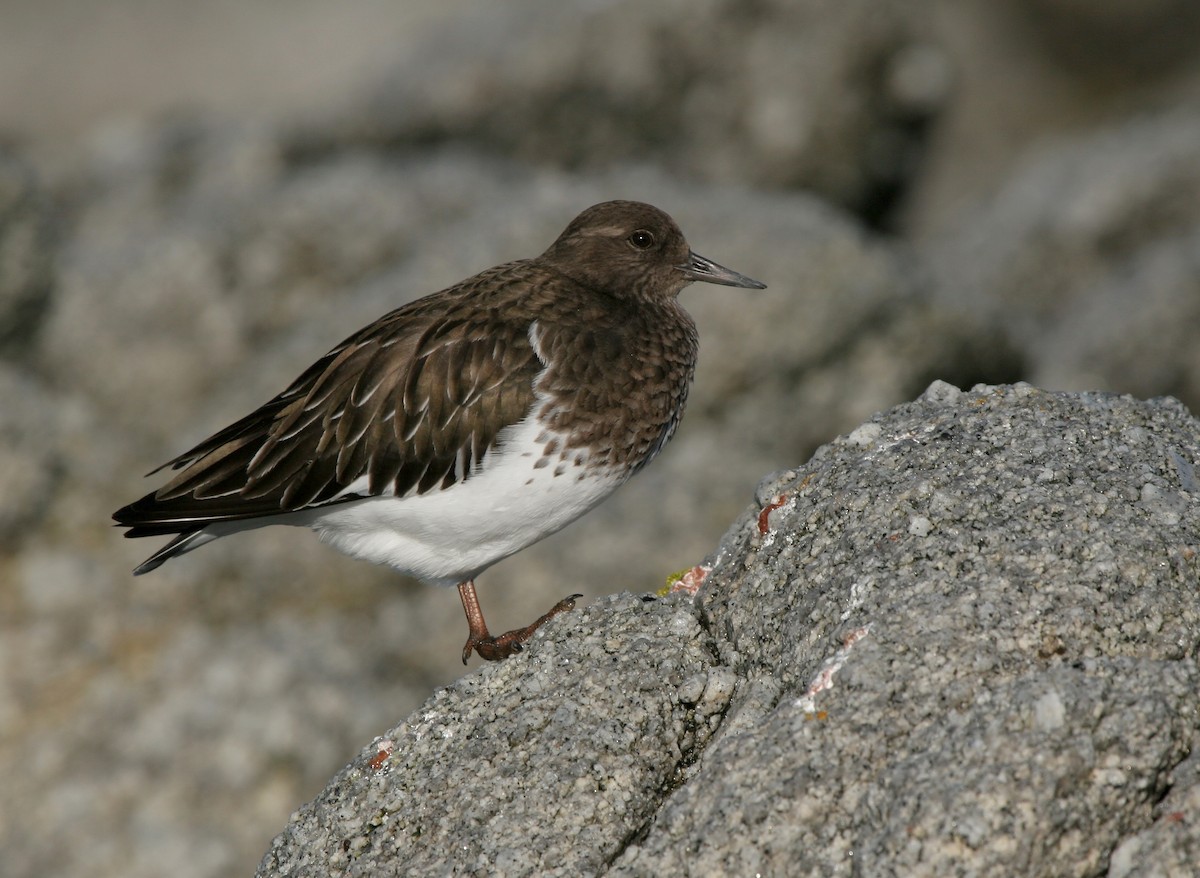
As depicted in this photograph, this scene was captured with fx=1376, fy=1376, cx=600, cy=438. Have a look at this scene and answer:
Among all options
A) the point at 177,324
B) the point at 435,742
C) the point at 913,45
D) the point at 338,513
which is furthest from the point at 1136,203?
the point at 435,742

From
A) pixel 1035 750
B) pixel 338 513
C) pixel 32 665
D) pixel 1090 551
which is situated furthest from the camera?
pixel 32 665

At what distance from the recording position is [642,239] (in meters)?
6.36

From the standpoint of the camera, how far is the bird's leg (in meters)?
5.16

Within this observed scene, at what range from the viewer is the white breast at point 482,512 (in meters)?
5.45

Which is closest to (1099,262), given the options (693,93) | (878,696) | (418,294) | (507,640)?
(693,93)

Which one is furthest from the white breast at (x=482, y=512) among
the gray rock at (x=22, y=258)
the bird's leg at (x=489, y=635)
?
the gray rock at (x=22, y=258)

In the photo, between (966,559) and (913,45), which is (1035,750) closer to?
(966,559)

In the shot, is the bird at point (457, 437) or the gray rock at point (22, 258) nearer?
the bird at point (457, 437)

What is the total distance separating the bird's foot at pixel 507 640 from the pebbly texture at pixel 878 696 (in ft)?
0.78


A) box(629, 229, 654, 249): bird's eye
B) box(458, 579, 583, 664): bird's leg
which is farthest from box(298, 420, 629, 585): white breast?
box(629, 229, 654, 249): bird's eye

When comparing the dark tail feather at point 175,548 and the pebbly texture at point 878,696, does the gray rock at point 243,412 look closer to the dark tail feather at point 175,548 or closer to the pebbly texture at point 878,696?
the dark tail feather at point 175,548

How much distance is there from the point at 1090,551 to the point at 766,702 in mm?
1028

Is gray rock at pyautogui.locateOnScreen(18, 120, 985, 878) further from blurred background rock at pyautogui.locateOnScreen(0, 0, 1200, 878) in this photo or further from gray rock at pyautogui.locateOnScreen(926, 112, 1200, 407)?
gray rock at pyautogui.locateOnScreen(926, 112, 1200, 407)

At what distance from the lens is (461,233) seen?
10.2 meters
